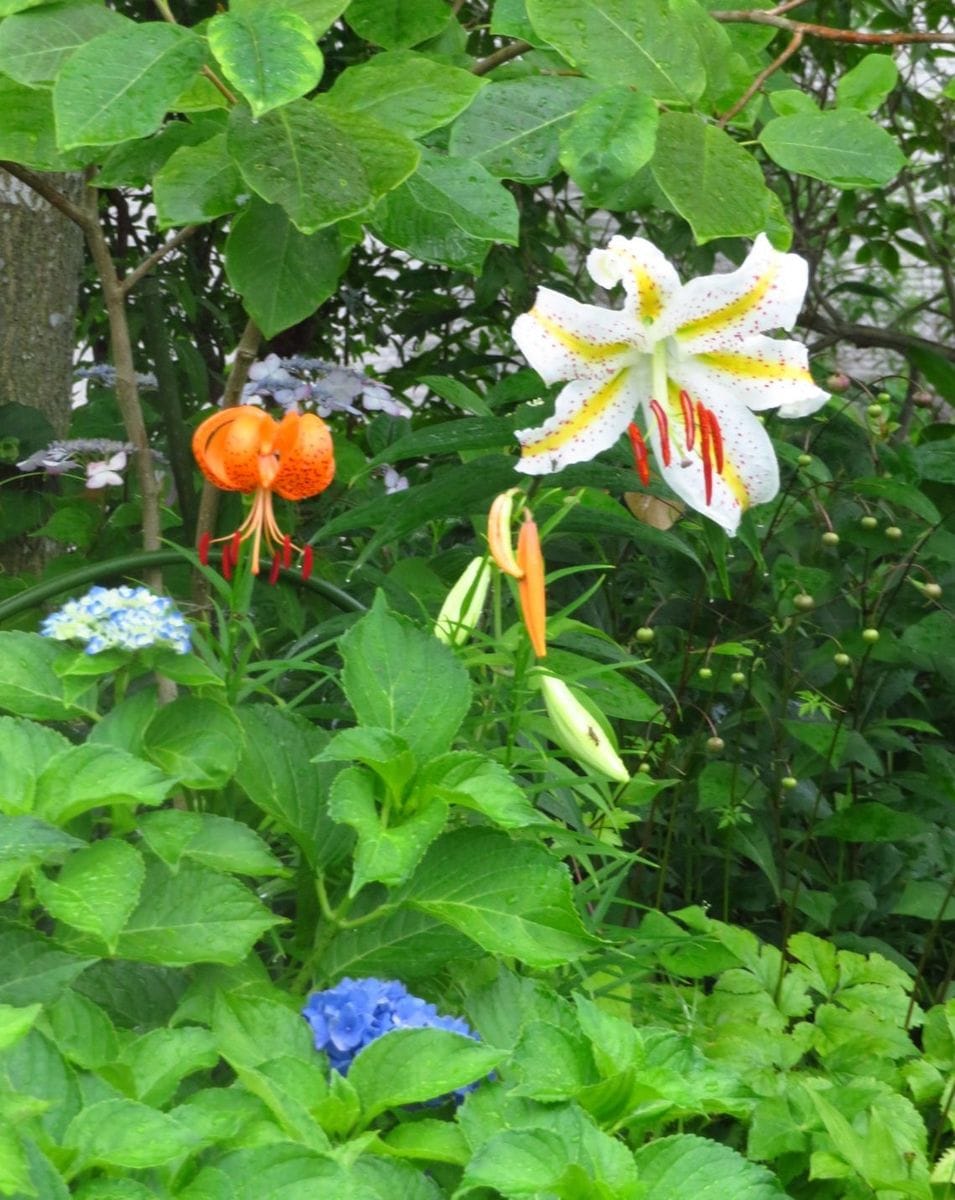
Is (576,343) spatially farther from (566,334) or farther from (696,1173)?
(696,1173)

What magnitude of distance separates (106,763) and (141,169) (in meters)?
0.46

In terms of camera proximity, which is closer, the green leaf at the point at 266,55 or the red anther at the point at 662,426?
the green leaf at the point at 266,55

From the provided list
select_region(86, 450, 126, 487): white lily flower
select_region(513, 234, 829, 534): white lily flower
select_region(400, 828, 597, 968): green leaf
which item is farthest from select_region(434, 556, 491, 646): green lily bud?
select_region(86, 450, 126, 487): white lily flower

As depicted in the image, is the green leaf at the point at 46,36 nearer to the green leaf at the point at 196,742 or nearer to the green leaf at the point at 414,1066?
the green leaf at the point at 196,742

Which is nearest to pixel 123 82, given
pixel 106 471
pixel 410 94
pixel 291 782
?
pixel 410 94

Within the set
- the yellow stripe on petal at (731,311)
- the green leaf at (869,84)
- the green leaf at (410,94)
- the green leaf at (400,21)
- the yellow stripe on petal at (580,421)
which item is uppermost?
the green leaf at (410,94)

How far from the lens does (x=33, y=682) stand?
35.6 inches

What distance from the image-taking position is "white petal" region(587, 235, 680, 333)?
104 centimetres

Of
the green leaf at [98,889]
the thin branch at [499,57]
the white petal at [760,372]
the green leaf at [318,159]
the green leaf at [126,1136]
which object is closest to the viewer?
the green leaf at [126,1136]

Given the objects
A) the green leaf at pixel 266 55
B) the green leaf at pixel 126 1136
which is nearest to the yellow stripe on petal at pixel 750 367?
the green leaf at pixel 266 55

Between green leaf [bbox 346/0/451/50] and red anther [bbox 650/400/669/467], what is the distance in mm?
319

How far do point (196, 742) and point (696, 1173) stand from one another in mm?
366

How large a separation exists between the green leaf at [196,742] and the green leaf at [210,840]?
0.02 metres

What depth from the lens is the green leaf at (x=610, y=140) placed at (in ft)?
2.90
